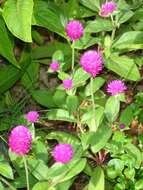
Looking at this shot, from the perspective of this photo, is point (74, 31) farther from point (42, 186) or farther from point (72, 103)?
point (42, 186)

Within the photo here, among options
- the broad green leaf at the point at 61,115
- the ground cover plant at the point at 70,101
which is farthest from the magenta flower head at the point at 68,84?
the broad green leaf at the point at 61,115

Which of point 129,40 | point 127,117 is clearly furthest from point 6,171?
point 129,40

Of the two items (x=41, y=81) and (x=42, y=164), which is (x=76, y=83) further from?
(x=41, y=81)

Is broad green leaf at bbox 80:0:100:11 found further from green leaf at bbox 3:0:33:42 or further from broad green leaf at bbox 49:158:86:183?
broad green leaf at bbox 49:158:86:183

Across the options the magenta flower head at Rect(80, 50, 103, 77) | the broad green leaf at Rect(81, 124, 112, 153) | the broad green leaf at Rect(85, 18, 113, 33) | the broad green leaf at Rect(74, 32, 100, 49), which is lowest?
the broad green leaf at Rect(81, 124, 112, 153)

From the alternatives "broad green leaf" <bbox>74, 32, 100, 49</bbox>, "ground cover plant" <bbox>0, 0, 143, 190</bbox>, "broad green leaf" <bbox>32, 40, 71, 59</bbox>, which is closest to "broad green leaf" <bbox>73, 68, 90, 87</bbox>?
"ground cover plant" <bbox>0, 0, 143, 190</bbox>

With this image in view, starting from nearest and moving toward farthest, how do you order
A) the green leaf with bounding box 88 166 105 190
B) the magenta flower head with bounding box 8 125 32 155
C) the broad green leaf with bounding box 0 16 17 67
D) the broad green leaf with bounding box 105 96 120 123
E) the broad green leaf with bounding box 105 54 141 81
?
the magenta flower head with bounding box 8 125 32 155 < the green leaf with bounding box 88 166 105 190 < the broad green leaf with bounding box 105 96 120 123 < the broad green leaf with bounding box 0 16 17 67 < the broad green leaf with bounding box 105 54 141 81

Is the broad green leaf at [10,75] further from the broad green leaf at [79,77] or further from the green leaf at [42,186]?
the green leaf at [42,186]
